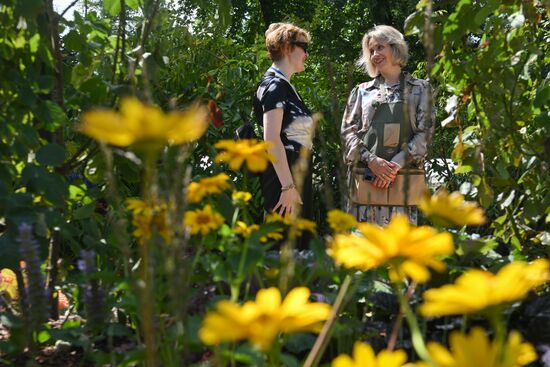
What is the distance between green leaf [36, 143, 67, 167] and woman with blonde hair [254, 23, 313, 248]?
1.41m

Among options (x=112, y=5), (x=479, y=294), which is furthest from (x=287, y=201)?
(x=479, y=294)

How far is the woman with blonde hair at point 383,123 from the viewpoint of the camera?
3346mm

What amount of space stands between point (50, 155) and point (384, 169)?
201cm

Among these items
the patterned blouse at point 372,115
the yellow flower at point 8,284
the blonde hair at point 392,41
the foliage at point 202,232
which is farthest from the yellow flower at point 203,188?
the blonde hair at point 392,41

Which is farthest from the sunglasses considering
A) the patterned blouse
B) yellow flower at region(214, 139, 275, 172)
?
yellow flower at region(214, 139, 275, 172)

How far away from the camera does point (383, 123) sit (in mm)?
3426

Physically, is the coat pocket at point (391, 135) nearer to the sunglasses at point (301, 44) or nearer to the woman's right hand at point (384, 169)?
the woman's right hand at point (384, 169)

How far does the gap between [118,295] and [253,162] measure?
855 mm

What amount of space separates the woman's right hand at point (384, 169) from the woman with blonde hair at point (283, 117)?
13.5 inches

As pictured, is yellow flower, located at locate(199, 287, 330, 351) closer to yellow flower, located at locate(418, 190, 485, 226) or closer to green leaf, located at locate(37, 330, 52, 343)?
yellow flower, located at locate(418, 190, 485, 226)

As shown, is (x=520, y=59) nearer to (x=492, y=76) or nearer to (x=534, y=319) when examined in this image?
(x=492, y=76)

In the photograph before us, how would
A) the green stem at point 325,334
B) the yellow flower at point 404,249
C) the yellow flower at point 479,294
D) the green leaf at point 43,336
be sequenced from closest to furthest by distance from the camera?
1. the yellow flower at point 479,294
2. the yellow flower at point 404,249
3. the green stem at point 325,334
4. the green leaf at point 43,336

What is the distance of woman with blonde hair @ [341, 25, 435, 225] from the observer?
3346 mm

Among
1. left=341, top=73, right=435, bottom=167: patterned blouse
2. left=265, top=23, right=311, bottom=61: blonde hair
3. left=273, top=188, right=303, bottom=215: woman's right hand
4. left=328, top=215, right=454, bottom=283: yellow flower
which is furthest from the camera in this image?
left=341, top=73, right=435, bottom=167: patterned blouse
